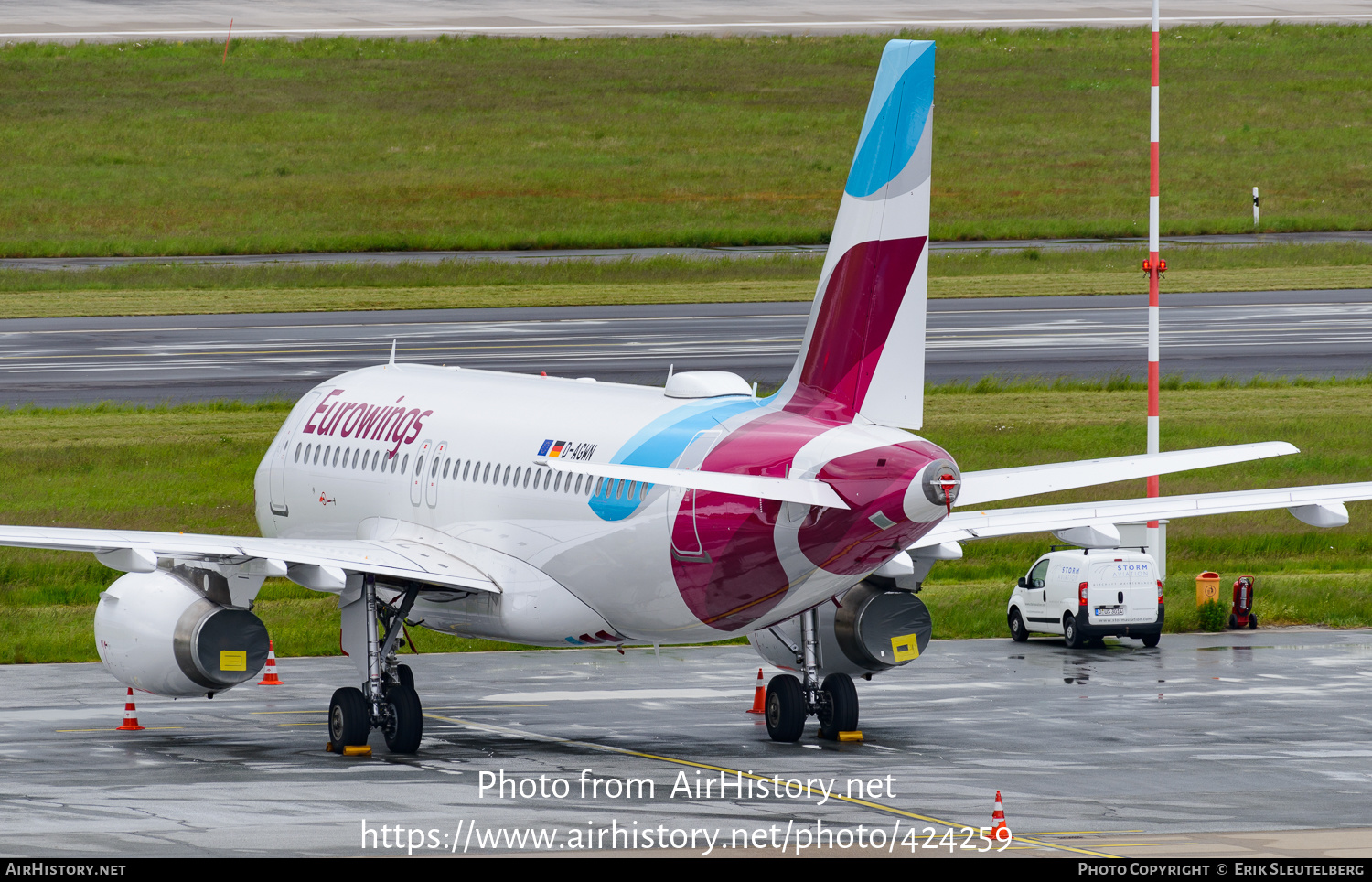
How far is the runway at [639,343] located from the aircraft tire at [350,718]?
102ft

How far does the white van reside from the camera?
35.9 meters

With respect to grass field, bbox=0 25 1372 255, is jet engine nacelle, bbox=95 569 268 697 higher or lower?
lower

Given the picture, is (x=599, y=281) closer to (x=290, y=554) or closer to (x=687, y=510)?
(x=290, y=554)

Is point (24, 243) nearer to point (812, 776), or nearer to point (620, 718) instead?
point (620, 718)

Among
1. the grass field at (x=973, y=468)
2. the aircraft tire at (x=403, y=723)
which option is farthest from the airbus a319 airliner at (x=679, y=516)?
the grass field at (x=973, y=468)

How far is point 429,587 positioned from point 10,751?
19.5ft

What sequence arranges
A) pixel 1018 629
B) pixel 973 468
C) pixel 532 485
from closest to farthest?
pixel 532 485
pixel 1018 629
pixel 973 468

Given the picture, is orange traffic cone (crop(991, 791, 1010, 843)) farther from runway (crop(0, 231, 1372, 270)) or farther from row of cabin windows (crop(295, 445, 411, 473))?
runway (crop(0, 231, 1372, 270))

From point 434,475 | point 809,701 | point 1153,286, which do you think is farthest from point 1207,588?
point 434,475

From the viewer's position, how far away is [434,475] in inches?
1137

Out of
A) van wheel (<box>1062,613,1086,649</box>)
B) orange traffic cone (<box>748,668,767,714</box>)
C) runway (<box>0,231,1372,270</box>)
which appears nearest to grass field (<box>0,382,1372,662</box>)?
van wheel (<box>1062,613,1086,649</box>)

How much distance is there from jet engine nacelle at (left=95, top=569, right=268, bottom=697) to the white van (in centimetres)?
1588

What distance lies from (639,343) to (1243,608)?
3117 cm

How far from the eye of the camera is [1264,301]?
3019 inches
